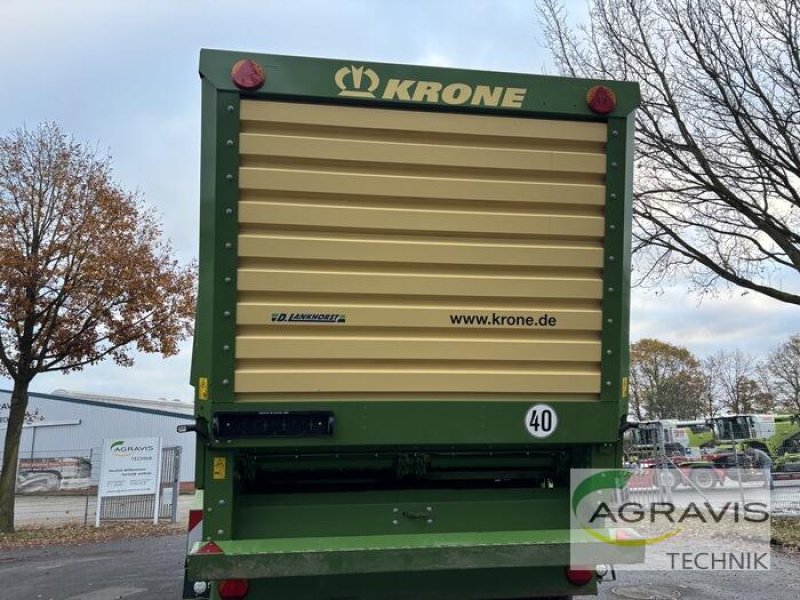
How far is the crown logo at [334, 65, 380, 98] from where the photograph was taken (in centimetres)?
406

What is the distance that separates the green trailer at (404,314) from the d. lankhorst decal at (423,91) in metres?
0.01

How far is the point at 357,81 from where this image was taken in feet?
13.4

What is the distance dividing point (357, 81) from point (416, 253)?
1022 mm

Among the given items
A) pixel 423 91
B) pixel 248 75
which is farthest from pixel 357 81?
pixel 248 75

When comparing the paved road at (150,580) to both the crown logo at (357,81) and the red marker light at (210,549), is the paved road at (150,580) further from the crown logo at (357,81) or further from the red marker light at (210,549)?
the crown logo at (357,81)

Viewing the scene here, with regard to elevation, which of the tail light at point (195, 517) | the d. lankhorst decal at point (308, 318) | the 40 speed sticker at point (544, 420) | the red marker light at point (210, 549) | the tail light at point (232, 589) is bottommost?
the tail light at point (232, 589)

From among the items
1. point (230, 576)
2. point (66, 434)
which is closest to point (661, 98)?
point (230, 576)

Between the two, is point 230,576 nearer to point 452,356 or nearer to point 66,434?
point 452,356

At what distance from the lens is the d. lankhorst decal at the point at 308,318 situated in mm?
3943

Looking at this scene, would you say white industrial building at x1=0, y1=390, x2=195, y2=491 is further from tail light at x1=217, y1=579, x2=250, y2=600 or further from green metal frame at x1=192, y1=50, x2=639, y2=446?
green metal frame at x1=192, y1=50, x2=639, y2=446

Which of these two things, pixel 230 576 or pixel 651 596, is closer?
pixel 230 576

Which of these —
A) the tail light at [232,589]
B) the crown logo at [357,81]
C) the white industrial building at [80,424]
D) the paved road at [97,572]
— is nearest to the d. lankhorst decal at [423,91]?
the crown logo at [357,81]

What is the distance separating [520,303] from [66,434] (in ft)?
149

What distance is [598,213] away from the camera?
14.1 feet
